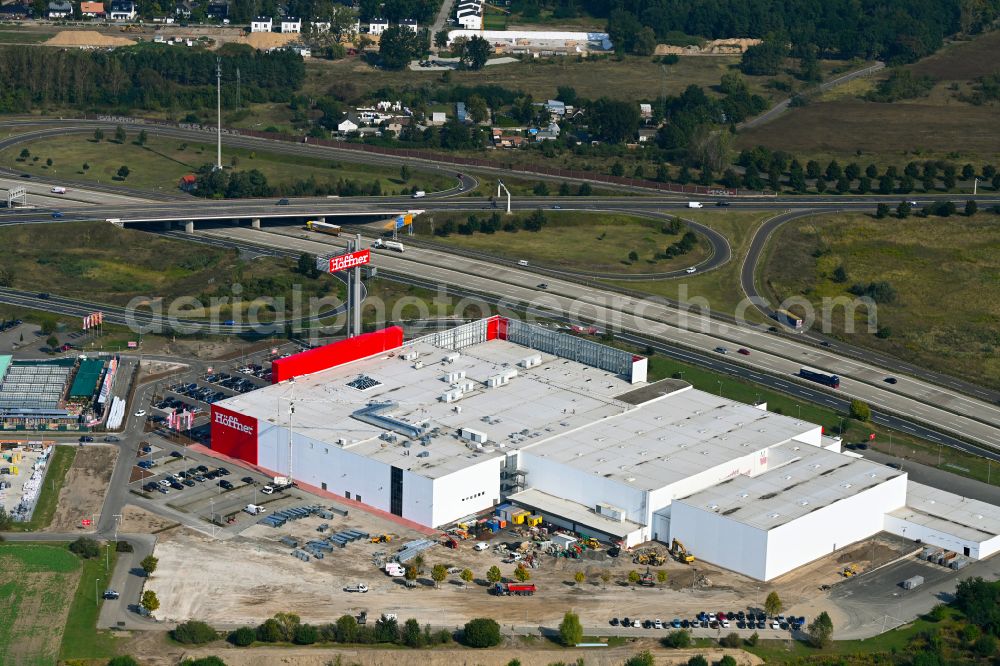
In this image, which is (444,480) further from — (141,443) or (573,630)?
(141,443)

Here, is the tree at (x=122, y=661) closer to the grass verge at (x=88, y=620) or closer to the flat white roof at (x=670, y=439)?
the grass verge at (x=88, y=620)

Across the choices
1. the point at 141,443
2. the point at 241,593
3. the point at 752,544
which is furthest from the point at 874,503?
the point at 141,443

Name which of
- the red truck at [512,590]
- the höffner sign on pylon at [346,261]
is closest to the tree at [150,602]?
the red truck at [512,590]

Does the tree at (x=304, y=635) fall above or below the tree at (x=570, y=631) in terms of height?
below

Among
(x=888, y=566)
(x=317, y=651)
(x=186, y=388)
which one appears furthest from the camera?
(x=186, y=388)

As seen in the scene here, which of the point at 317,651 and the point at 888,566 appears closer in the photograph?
the point at 317,651
